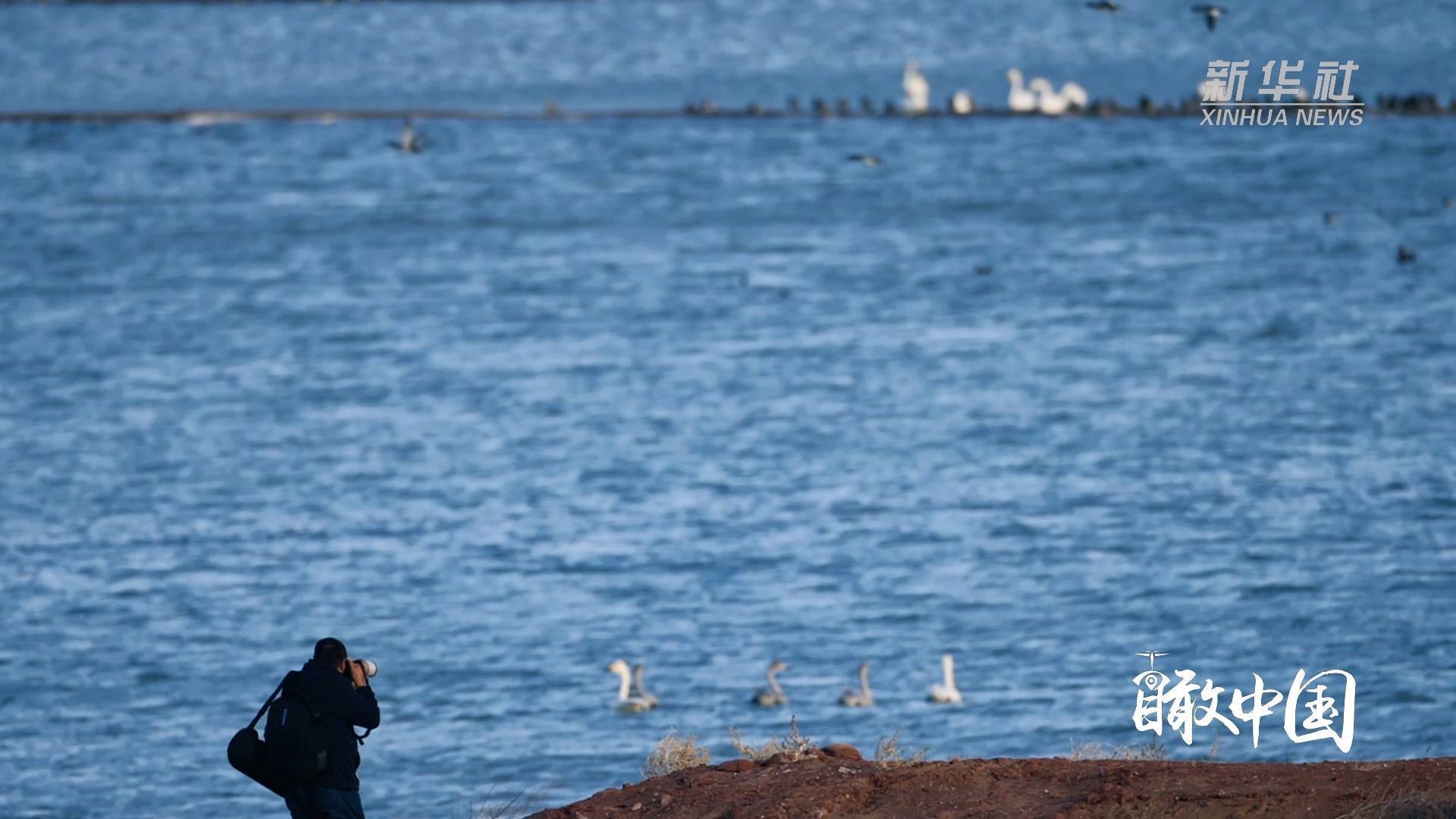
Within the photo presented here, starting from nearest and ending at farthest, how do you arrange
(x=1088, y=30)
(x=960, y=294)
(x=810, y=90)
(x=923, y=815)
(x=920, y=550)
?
1. (x=923, y=815)
2. (x=920, y=550)
3. (x=960, y=294)
4. (x=810, y=90)
5. (x=1088, y=30)

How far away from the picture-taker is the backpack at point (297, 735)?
11.8 metres

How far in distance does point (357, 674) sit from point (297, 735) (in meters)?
0.70

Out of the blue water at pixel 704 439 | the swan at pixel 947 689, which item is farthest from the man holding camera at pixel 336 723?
the swan at pixel 947 689

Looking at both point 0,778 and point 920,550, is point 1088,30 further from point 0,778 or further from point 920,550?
point 0,778

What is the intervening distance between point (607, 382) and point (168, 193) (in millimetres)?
33828

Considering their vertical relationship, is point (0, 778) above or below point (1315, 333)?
below

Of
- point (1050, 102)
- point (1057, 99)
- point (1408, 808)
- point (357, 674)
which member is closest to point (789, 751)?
point (357, 674)

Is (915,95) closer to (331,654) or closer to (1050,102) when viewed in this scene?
(1050,102)

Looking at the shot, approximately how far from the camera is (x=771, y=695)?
26.7m

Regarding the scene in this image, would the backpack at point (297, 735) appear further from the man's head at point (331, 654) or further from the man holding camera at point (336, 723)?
the man's head at point (331, 654)

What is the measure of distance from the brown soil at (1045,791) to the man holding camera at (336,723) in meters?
1.40

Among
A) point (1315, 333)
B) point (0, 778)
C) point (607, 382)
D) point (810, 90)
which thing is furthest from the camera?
point (810, 90)

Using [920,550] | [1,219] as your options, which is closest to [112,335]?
[1,219]

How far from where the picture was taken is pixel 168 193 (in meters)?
77.9
